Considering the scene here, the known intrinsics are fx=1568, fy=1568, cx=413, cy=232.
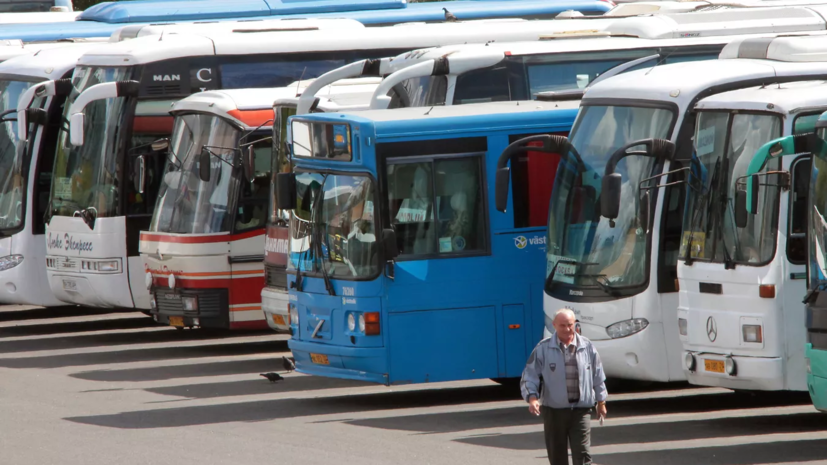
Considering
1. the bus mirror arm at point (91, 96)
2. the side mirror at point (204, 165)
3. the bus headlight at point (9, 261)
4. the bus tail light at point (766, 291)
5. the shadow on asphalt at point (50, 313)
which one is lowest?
the shadow on asphalt at point (50, 313)

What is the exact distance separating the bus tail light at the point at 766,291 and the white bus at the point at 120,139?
831 cm

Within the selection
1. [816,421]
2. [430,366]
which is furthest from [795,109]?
[430,366]

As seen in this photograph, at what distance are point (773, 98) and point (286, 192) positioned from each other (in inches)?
180

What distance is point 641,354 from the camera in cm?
1224

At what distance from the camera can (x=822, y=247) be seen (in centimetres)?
1054

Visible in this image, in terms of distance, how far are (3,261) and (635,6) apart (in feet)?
29.9

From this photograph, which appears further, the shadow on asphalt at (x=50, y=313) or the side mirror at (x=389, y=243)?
the shadow on asphalt at (x=50, y=313)

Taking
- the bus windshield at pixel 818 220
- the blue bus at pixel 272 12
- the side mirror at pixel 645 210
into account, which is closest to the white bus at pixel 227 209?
the side mirror at pixel 645 210

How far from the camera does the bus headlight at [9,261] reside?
63.2 ft

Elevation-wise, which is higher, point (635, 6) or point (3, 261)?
point (635, 6)

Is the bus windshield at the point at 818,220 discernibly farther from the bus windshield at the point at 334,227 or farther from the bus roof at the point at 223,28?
the bus roof at the point at 223,28

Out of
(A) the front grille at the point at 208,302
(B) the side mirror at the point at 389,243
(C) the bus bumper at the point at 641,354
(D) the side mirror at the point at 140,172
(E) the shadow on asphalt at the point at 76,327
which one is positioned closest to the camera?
(C) the bus bumper at the point at 641,354

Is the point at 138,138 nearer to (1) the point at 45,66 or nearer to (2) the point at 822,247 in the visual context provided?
(1) the point at 45,66

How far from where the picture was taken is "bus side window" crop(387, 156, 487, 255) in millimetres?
13195
